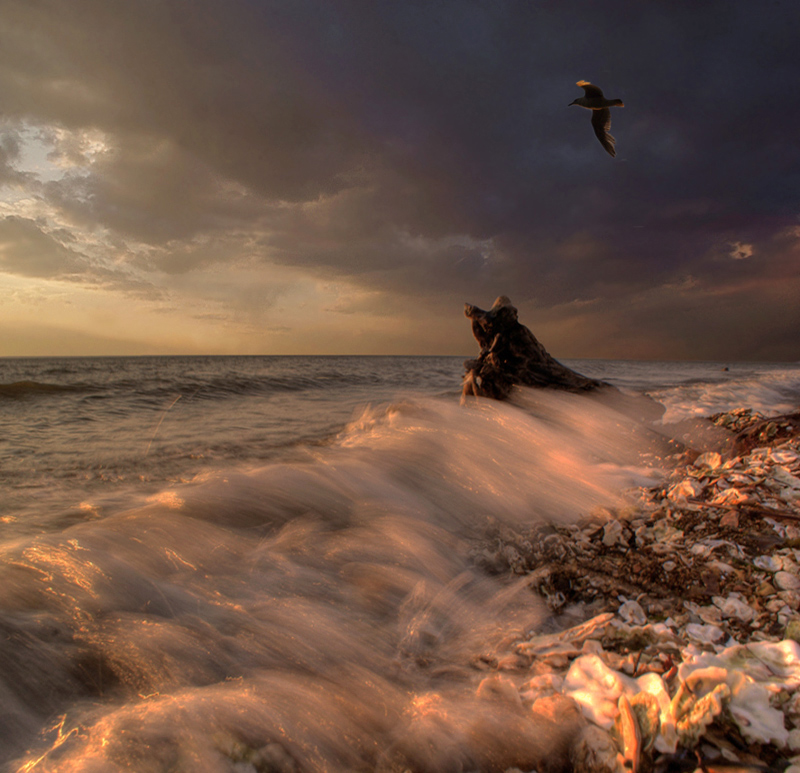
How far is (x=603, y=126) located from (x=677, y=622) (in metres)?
6.20

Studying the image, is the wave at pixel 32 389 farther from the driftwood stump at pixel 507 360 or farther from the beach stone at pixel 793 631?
the beach stone at pixel 793 631

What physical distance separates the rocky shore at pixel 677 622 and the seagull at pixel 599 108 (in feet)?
14.5

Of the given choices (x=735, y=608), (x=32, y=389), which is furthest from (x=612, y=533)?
(x=32, y=389)

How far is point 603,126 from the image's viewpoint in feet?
18.5

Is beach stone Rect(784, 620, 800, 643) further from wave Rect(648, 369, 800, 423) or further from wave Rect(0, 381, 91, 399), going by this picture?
wave Rect(0, 381, 91, 399)

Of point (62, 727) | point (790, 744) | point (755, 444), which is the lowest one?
point (62, 727)

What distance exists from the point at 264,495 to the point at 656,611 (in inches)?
121

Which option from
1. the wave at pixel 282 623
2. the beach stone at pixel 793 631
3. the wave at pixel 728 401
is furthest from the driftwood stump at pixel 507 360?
the beach stone at pixel 793 631

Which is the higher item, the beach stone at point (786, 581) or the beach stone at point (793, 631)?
the beach stone at point (786, 581)

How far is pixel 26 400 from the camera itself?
12.0 meters

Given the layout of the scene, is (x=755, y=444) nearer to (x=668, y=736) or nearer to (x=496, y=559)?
(x=496, y=559)

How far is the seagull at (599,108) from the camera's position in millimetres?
5336

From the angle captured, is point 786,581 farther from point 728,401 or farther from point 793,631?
point 728,401

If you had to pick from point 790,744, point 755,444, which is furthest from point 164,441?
point 755,444
